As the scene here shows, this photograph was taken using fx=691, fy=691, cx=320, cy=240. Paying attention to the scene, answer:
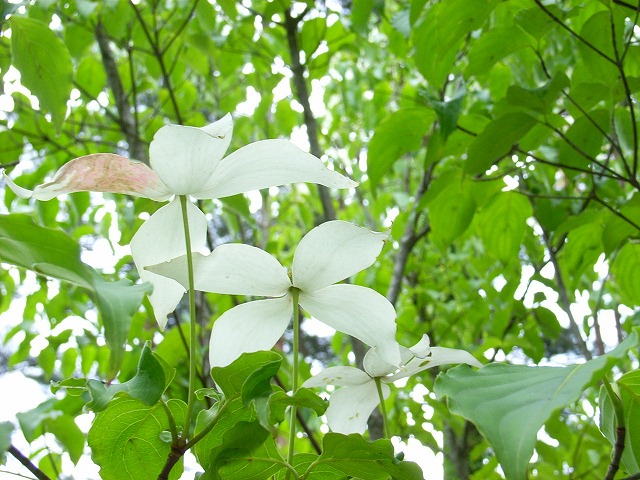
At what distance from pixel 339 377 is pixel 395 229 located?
3.29 feet

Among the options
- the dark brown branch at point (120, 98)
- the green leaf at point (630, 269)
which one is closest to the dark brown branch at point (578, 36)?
the green leaf at point (630, 269)

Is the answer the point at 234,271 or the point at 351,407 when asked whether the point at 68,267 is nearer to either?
the point at 234,271

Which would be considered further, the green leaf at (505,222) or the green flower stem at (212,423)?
the green leaf at (505,222)

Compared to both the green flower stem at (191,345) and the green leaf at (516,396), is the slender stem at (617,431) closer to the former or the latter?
the green leaf at (516,396)

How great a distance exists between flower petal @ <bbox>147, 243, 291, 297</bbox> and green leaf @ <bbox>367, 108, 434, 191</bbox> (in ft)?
1.52

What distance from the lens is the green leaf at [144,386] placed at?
0.33 m

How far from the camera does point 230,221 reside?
1.55 m

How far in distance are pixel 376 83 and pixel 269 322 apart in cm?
143

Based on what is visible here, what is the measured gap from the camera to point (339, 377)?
44 cm

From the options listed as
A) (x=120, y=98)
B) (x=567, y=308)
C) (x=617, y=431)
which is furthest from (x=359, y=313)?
(x=120, y=98)

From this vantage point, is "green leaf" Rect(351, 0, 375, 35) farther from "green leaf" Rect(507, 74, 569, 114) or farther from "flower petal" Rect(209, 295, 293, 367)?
"flower petal" Rect(209, 295, 293, 367)

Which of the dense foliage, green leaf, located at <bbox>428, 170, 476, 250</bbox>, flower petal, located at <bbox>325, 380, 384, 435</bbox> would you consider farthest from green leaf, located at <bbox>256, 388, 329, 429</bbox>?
green leaf, located at <bbox>428, 170, 476, 250</bbox>

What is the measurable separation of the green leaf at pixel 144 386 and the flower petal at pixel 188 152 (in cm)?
10

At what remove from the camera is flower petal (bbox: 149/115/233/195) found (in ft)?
1.19
